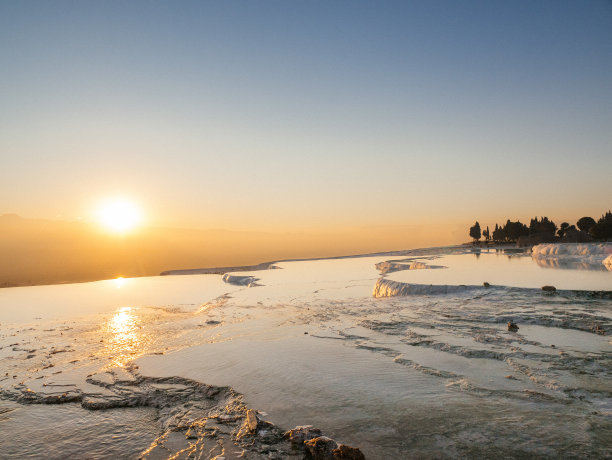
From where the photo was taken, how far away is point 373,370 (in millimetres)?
9406

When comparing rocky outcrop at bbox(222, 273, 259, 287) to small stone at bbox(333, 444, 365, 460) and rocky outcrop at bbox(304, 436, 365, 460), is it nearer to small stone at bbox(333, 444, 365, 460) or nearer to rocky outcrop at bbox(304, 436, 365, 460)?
rocky outcrop at bbox(304, 436, 365, 460)

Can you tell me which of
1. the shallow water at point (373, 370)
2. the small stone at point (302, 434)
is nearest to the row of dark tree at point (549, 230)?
the shallow water at point (373, 370)

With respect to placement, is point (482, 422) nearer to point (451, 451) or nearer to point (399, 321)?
point (451, 451)

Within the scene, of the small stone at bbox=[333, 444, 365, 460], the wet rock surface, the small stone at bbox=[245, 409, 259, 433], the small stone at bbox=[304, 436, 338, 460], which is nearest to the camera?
the small stone at bbox=[333, 444, 365, 460]

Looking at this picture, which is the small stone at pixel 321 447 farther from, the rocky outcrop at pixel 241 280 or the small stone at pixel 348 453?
the rocky outcrop at pixel 241 280

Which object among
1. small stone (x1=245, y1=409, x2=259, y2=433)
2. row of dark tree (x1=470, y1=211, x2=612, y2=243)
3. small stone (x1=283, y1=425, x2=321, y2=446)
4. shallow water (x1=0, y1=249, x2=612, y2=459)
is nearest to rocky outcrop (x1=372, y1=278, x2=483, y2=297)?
shallow water (x1=0, y1=249, x2=612, y2=459)

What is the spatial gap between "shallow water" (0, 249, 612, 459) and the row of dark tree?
58967 millimetres

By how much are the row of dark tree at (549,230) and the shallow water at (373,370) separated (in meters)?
59.0

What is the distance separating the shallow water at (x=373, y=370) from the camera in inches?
242

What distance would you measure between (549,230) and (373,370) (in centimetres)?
9775

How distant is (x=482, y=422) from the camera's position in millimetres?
6340

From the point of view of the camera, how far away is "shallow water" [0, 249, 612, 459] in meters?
6.15

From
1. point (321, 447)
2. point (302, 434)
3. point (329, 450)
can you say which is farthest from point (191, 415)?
point (329, 450)

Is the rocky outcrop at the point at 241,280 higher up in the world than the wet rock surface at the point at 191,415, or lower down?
higher up
